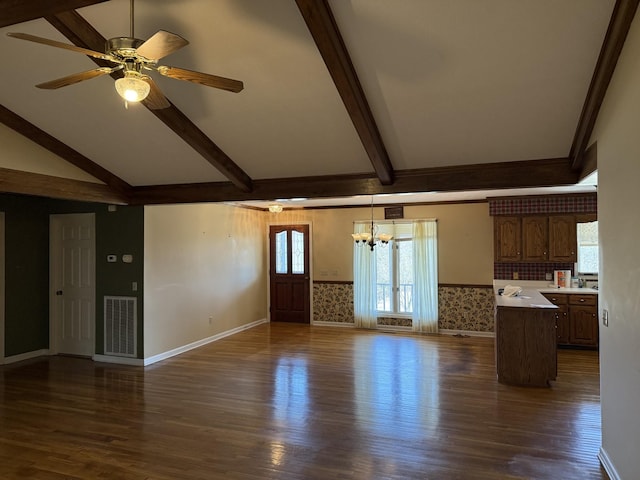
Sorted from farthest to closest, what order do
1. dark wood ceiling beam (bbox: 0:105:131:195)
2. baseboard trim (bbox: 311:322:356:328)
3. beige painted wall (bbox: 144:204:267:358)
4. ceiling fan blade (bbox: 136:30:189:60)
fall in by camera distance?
baseboard trim (bbox: 311:322:356:328), beige painted wall (bbox: 144:204:267:358), dark wood ceiling beam (bbox: 0:105:131:195), ceiling fan blade (bbox: 136:30:189:60)

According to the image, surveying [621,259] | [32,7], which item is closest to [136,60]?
[32,7]

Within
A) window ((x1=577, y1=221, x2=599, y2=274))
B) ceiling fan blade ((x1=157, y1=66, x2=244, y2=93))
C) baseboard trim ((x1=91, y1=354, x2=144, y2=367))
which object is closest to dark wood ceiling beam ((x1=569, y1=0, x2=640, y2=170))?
ceiling fan blade ((x1=157, y1=66, x2=244, y2=93))

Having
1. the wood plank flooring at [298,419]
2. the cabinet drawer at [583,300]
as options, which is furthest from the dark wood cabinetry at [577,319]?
the wood plank flooring at [298,419]

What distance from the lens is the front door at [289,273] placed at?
927 cm

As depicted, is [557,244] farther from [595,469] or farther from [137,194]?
[137,194]

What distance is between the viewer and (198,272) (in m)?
7.20

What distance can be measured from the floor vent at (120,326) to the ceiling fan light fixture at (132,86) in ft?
14.1

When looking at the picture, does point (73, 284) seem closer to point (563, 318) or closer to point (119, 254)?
point (119, 254)

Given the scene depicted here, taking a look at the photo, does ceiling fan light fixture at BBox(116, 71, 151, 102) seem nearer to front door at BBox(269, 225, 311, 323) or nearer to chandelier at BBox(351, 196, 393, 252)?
chandelier at BBox(351, 196, 393, 252)

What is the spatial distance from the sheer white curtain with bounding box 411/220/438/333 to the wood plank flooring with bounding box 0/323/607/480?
5.36 ft

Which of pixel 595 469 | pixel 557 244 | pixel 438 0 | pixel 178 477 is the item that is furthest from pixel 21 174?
pixel 557 244

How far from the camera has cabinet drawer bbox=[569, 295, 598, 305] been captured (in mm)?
6660

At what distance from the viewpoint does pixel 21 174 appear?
4.77 meters

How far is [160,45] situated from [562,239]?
6863 mm
